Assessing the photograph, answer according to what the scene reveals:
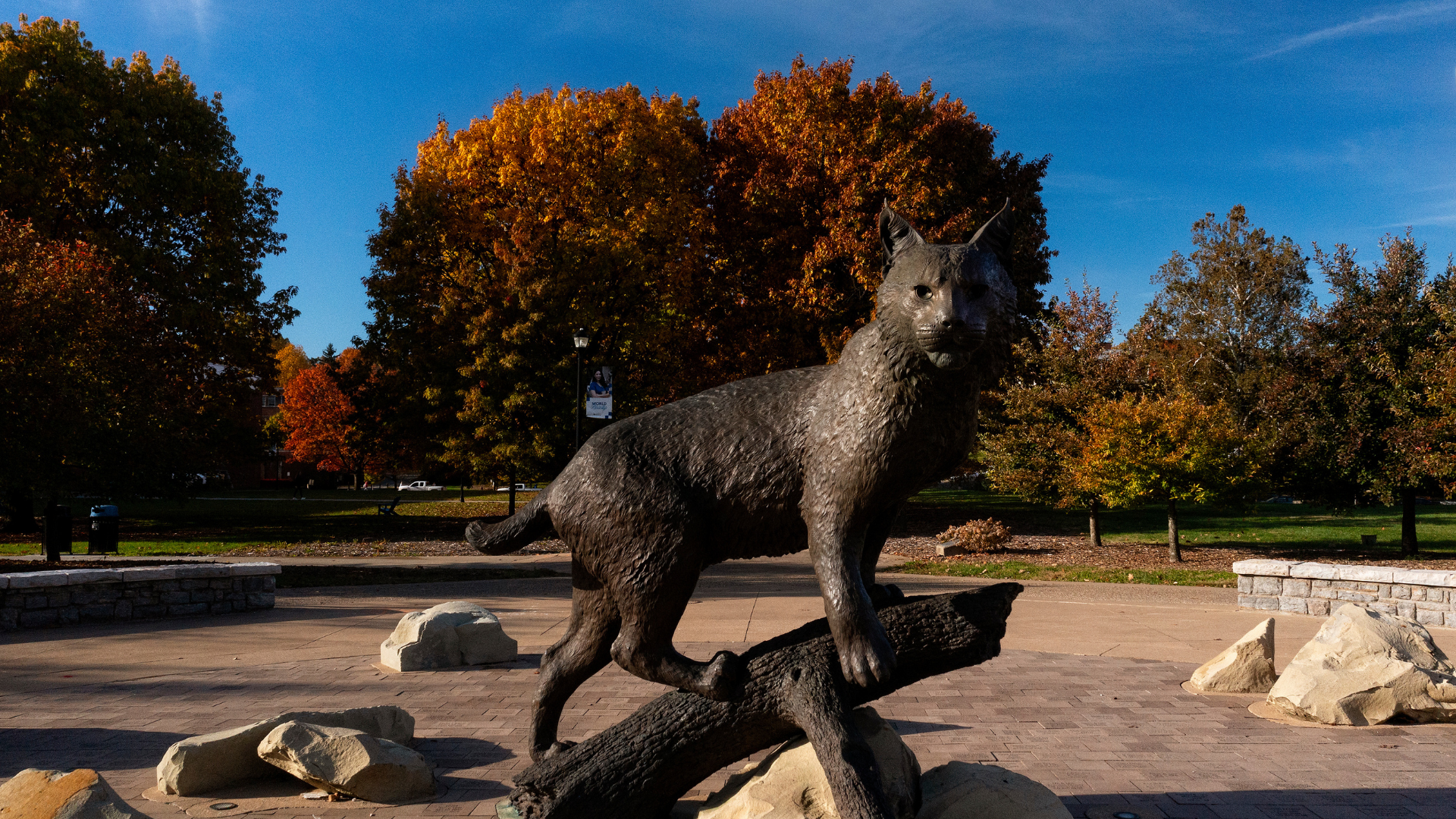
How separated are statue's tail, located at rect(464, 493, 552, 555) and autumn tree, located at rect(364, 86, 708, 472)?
16672mm

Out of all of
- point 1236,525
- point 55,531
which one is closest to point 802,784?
point 55,531

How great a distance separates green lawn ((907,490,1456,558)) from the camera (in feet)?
66.8

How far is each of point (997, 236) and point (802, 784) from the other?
241 cm

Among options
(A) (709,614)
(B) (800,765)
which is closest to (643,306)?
(A) (709,614)

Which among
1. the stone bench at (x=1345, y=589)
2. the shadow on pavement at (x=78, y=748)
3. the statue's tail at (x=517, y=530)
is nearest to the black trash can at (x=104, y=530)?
the shadow on pavement at (x=78, y=748)

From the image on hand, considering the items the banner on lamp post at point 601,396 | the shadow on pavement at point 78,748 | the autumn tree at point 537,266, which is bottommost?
the shadow on pavement at point 78,748

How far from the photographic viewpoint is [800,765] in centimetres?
380

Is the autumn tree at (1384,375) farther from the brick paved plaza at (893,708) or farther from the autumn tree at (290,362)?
the autumn tree at (290,362)

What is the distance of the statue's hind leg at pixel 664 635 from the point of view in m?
3.50

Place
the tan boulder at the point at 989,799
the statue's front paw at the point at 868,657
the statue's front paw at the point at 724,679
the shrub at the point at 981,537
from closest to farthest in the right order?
the statue's front paw at the point at 868,657 < the statue's front paw at the point at 724,679 < the tan boulder at the point at 989,799 < the shrub at the point at 981,537

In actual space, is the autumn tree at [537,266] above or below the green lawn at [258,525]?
above

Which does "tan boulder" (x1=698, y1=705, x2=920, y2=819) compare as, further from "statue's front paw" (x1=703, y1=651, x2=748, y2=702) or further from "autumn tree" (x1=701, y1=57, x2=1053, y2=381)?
"autumn tree" (x1=701, y1=57, x2=1053, y2=381)

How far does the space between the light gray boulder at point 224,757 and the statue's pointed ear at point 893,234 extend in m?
4.03

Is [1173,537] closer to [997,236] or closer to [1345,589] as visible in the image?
[1345,589]
